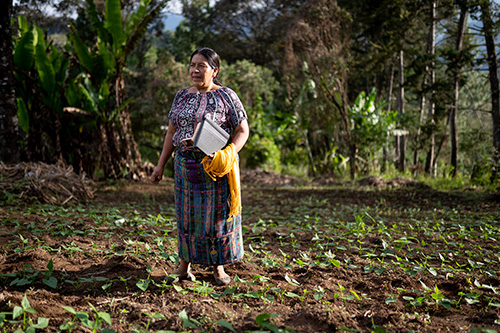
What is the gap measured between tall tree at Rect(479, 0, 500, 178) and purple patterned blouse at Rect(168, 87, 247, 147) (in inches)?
248

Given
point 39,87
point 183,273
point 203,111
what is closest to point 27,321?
point 183,273

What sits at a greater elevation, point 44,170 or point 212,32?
point 212,32

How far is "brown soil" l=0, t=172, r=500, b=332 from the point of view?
2.21 metres

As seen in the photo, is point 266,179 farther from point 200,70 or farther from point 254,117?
point 200,70

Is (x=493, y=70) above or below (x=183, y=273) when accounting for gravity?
above

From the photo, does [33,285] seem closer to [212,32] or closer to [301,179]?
[301,179]

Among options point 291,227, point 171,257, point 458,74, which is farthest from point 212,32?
point 171,257

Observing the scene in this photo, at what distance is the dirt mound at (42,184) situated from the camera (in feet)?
17.7

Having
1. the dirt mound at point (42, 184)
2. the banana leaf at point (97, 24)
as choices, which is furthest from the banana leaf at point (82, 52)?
the dirt mound at point (42, 184)

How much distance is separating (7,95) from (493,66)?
845cm

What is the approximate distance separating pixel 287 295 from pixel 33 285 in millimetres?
1622

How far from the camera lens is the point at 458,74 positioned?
28.4 ft

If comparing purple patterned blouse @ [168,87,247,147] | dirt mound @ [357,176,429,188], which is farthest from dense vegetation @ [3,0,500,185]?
purple patterned blouse @ [168,87,247,147]

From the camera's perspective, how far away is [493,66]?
760cm
